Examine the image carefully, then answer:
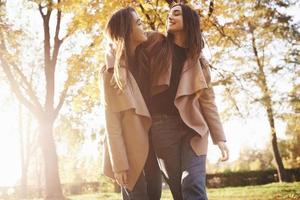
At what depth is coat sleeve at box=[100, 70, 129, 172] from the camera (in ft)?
9.23

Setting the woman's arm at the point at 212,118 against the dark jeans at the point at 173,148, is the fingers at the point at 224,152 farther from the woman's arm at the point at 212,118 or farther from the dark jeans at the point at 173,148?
the dark jeans at the point at 173,148

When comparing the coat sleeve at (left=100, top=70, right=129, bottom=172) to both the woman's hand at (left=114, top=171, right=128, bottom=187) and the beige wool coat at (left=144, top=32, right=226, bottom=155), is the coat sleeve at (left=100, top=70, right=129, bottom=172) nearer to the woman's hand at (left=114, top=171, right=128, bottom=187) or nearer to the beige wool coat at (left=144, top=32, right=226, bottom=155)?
the woman's hand at (left=114, top=171, right=128, bottom=187)

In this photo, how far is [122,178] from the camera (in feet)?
9.29

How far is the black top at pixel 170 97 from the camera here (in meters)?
3.03

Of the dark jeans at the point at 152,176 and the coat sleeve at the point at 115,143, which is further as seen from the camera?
the dark jeans at the point at 152,176

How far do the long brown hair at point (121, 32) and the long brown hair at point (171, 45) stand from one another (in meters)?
0.21

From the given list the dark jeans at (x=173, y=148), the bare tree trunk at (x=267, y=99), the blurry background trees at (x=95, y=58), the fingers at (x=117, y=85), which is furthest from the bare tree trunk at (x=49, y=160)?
the fingers at (x=117, y=85)

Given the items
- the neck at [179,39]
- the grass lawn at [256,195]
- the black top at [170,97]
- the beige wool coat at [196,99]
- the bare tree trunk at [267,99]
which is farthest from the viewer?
the bare tree trunk at [267,99]

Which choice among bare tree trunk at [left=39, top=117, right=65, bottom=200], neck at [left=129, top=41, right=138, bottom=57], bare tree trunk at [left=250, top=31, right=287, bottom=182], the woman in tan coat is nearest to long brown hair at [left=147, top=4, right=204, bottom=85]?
neck at [left=129, top=41, right=138, bottom=57]

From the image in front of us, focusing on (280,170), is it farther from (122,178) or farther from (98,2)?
(122,178)

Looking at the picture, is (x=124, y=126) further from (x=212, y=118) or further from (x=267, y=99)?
(x=267, y=99)

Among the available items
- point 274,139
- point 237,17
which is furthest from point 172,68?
point 274,139

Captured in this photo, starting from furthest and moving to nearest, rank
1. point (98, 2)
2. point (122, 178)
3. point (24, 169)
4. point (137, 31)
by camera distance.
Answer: point (24, 169)
point (98, 2)
point (137, 31)
point (122, 178)

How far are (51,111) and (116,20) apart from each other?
12.4 metres
